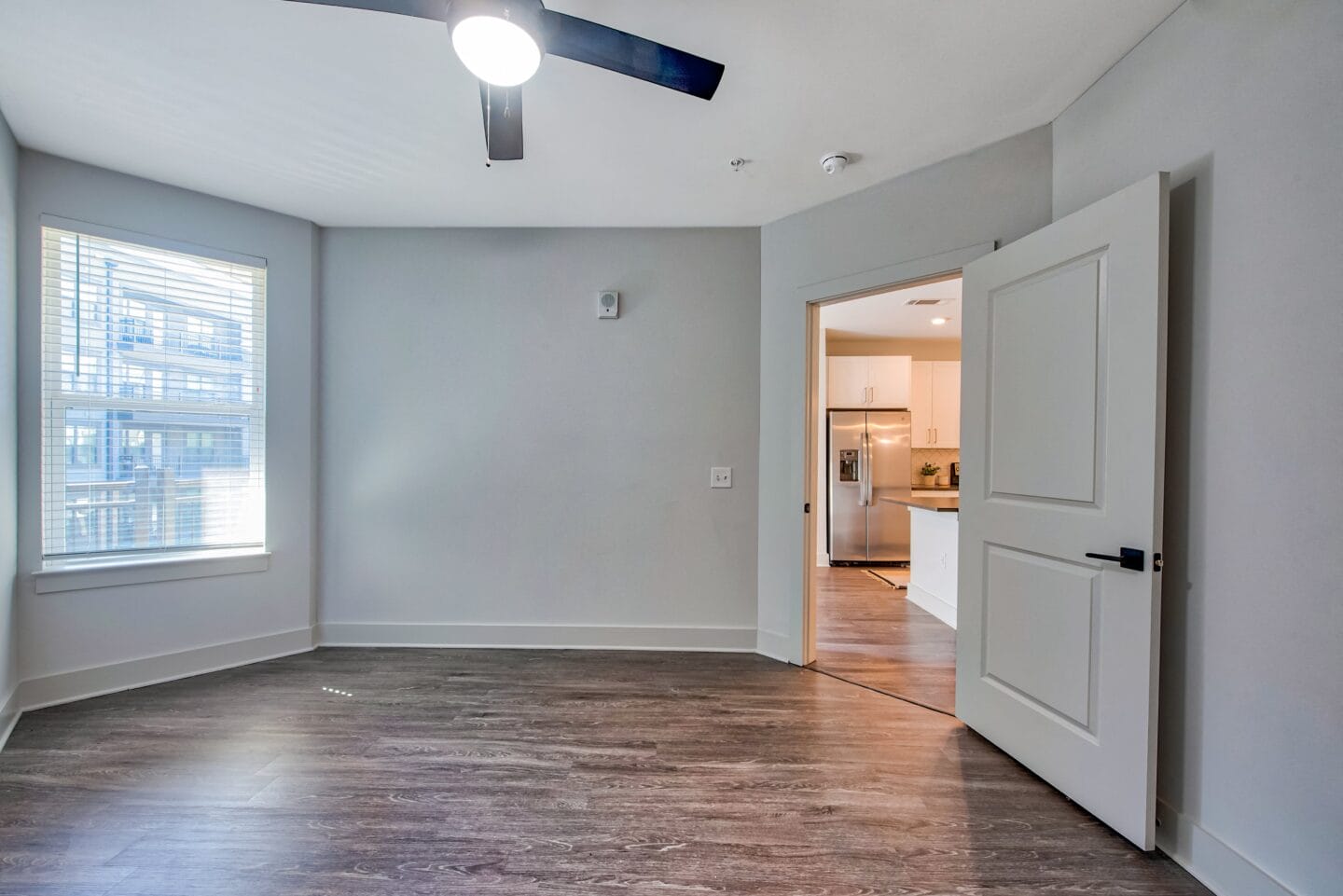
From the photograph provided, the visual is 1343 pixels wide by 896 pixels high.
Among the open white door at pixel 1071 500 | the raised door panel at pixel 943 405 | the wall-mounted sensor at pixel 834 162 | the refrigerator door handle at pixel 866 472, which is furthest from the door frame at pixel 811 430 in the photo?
the raised door panel at pixel 943 405

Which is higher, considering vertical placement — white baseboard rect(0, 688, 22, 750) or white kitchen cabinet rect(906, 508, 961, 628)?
white kitchen cabinet rect(906, 508, 961, 628)

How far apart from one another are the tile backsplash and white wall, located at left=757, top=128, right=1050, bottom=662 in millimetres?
4004

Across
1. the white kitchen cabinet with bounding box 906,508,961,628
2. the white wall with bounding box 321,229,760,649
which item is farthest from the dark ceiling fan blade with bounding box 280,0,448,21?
the white kitchen cabinet with bounding box 906,508,961,628

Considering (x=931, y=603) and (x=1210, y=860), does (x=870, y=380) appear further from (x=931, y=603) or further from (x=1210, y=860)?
(x=1210, y=860)

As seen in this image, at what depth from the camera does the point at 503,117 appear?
1584 millimetres

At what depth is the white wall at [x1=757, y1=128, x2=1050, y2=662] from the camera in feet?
7.40

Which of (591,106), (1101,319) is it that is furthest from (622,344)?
(1101,319)

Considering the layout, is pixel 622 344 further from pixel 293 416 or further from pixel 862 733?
pixel 862 733

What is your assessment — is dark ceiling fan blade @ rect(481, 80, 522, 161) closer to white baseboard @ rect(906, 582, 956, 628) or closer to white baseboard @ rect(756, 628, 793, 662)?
white baseboard @ rect(756, 628, 793, 662)

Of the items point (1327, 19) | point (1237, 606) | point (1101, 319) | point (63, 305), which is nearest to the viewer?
point (1327, 19)

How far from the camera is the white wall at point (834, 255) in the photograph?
226cm

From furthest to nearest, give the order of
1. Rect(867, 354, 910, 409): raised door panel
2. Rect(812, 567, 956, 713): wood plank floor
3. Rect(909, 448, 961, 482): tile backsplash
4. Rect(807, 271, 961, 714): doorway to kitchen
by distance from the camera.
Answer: Rect(909, 448, 961, 482): tile backsplash < Rect(867, 354, 910, 409): raised door panel < Rect(807, 271, 961, 714): doorway to kitchen < Rect(812, 567, 956, 713): wood plank floor

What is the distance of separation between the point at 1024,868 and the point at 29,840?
302cm

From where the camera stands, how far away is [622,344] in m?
3.22
